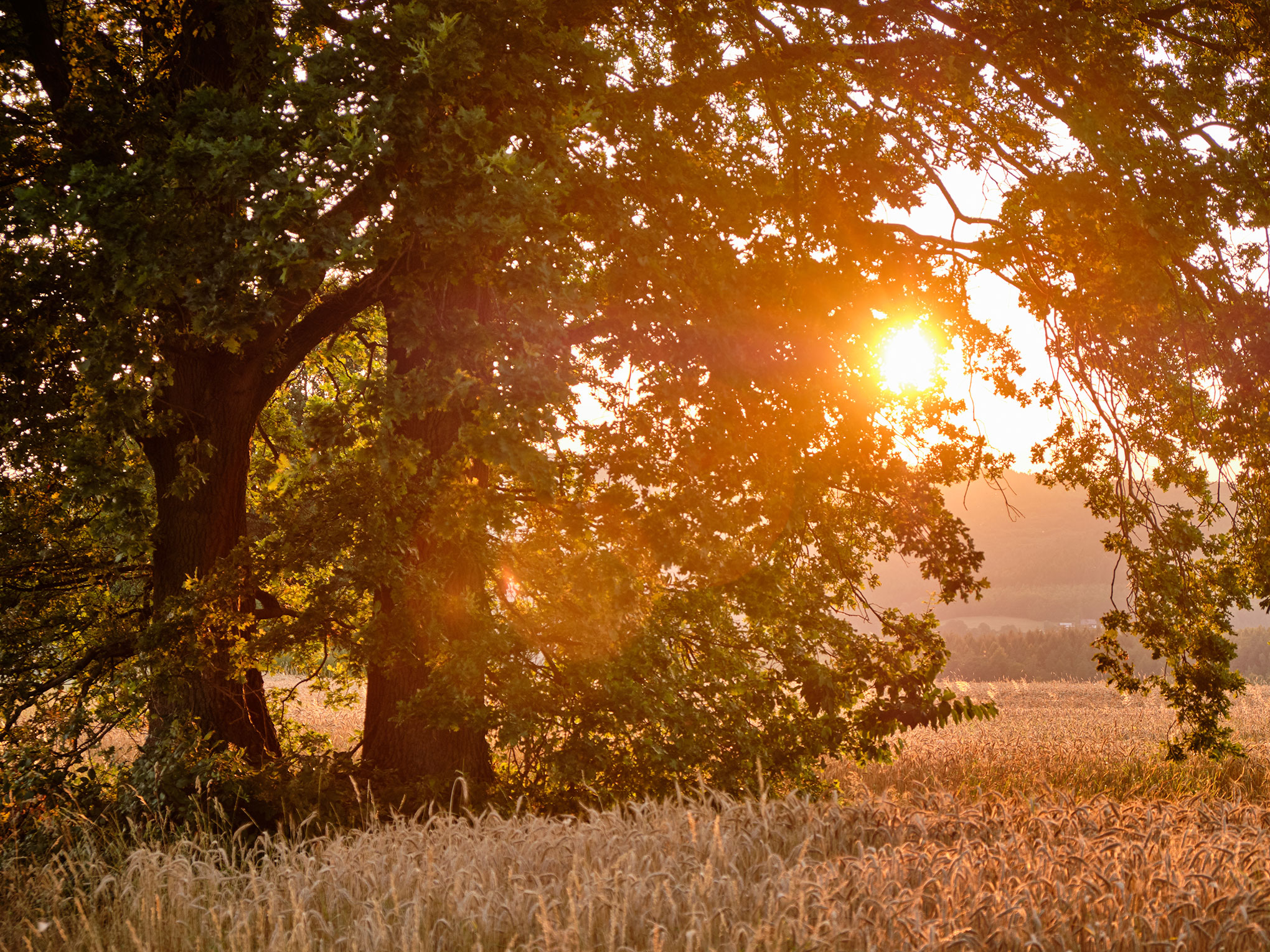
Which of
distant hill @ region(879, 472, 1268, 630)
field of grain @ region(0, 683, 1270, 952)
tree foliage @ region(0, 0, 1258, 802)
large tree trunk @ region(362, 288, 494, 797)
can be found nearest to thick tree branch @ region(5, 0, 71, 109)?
tree foliage @ region(0, 0, 1258, 802)

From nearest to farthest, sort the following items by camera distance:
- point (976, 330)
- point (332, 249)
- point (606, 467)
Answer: point (332, 249)
point (606, 467)
point (976, 330)

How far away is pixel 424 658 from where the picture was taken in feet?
27.6

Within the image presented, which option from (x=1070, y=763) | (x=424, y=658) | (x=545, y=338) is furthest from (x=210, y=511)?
(x=1070, y=763)

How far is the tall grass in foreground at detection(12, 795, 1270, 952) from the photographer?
3896mm

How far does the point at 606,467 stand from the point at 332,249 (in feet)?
11.3

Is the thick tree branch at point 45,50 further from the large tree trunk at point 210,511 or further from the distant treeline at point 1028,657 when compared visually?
the distant treeline at point 1028,657

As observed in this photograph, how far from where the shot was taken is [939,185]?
10297mm

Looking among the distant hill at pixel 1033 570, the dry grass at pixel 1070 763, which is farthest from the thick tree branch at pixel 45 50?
the distant hill at pixel 1033 570

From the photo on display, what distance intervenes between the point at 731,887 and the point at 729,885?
0.08m

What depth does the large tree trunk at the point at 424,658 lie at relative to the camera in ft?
25.8

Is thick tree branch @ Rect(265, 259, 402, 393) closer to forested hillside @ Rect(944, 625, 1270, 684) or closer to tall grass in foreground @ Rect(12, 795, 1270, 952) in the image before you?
tall grass in foreground @ Rect(12, 795, 1270, 952)

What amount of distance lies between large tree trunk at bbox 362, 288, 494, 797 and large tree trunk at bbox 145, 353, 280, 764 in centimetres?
131

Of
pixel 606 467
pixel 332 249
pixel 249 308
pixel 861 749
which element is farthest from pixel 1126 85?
pixel 249 308

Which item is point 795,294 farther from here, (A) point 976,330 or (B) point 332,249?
(B) point 332,249
